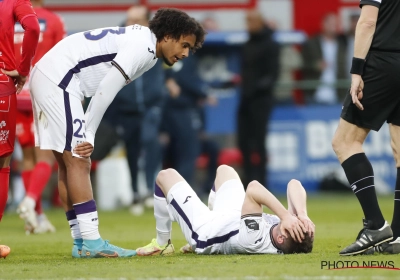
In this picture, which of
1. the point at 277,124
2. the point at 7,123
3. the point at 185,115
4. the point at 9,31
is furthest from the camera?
the point at 277,124

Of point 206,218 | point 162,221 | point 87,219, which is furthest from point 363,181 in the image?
point 87,219

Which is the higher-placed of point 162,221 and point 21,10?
point 21,10

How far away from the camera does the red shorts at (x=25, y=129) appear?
32.5 feet

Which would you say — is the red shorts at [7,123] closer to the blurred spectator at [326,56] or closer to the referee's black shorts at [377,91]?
the referee's black shorts at [377,91]

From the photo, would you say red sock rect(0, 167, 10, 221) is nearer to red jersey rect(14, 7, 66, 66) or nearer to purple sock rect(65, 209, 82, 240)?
purple sock rect(65, 209, 82, 240)

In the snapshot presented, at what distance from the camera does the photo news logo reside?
19.4ft

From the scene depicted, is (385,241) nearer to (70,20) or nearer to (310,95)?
(310,95)

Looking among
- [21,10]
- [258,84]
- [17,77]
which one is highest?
[21,10]

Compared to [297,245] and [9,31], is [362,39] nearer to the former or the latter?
[297,245]

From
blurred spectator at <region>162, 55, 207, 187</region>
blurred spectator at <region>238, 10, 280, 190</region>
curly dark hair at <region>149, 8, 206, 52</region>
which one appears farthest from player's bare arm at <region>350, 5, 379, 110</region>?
blurred spectator at <region>238, 10, 280, 190</region>

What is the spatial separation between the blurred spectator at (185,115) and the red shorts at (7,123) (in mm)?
6847

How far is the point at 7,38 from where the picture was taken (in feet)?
24.0

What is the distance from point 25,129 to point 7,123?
9.02 feet

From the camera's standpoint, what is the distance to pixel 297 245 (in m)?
6.74
